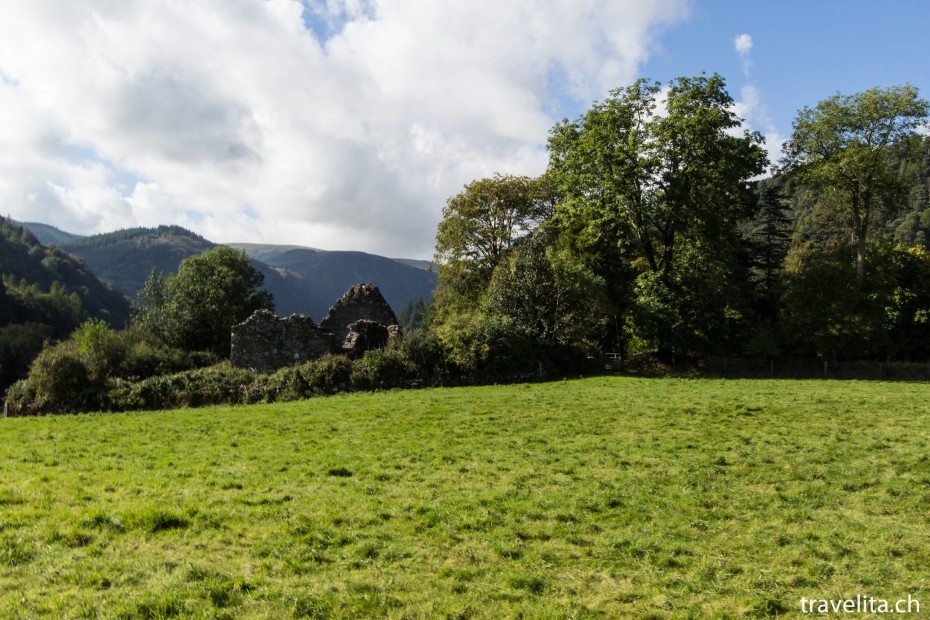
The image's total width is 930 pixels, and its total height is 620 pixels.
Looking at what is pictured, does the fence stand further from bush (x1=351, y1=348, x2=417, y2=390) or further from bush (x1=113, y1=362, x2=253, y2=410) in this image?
bush (x1=113, y1=362, x2=253, y2=410)

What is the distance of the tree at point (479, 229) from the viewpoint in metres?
39.7

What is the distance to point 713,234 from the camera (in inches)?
1202

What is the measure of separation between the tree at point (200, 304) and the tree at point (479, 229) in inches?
642

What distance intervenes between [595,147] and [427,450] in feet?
81.7

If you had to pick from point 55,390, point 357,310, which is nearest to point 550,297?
point 357,310

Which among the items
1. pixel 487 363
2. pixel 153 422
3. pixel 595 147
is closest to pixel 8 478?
pixel 153 422

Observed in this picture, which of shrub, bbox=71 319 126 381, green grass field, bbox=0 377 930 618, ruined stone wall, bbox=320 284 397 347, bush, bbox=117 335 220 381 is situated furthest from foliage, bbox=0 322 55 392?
green grass field, bbox=0 377 930 618

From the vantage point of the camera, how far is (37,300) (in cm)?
9775

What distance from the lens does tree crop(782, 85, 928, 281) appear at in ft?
107

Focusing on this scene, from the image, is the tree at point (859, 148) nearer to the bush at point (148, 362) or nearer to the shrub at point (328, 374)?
the shrub at point (328, 374)

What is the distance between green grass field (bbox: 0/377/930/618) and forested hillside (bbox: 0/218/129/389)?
59.2 meters

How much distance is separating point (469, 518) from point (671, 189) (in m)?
26.9

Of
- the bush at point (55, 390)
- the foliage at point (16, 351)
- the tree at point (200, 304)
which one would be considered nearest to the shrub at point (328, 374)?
the bush at point (55, 390)

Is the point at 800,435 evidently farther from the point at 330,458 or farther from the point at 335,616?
the point at 335,616
